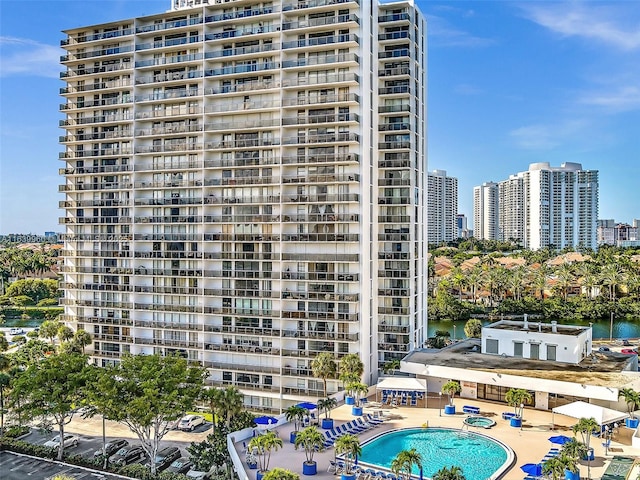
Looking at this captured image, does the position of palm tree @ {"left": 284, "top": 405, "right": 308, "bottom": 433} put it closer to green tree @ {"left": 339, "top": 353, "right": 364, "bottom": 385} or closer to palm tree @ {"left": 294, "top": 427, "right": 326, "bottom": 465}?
palm tree @ {"left": 294, "top": 427, "right": 326, "bottom": 465}

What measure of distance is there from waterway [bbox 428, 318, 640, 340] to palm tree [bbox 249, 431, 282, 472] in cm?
4965

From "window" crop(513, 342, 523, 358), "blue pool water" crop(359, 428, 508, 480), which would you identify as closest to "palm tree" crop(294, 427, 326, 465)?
"blue pool water" crop(359, 428, 508, 480)

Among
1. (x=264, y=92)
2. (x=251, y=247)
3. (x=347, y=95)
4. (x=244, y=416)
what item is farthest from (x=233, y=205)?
(x=244, y=416)

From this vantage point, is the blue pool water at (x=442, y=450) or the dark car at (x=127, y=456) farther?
the dark car at (x=127, y=456)

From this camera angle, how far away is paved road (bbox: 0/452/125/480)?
3136cm

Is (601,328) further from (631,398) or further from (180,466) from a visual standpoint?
(180,466)

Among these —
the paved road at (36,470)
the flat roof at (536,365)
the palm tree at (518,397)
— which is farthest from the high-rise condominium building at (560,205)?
the paved road at (36,470)

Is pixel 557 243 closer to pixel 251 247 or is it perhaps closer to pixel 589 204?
pixel 589 204

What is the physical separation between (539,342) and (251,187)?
79.2ft

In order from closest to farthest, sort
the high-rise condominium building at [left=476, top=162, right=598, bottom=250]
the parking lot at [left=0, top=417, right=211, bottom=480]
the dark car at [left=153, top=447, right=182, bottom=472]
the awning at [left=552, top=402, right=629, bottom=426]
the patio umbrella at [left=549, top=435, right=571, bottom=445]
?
the patio umbrella at [left=549, top=435, right=571, bottom=445], the awning at [left=552, top=402, right=629, bottom=426], the parking lot at [left=0, top=417, right=211, bottom=480], the dark car at [left=153, top=447, right=182, bottom=472], the high-rise condominium building at [left=476, top=162, right=598, bottom=250]

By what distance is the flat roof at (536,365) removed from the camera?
118ft

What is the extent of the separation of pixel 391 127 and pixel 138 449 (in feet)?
98.2

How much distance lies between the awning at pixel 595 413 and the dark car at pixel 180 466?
2083 cm

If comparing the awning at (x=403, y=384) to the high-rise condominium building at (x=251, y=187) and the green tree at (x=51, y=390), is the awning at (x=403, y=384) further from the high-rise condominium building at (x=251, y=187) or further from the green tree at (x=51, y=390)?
the green tree at (x=51, y=390)
